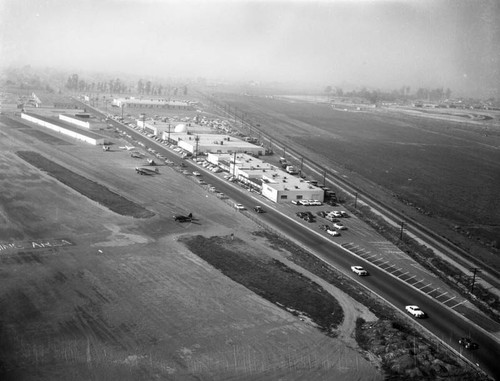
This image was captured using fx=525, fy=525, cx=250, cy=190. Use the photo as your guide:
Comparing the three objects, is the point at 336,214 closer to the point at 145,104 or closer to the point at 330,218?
the point at 330,218

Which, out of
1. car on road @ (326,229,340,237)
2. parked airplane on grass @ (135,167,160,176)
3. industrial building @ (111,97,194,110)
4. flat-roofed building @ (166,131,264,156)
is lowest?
car on road @ (326,229,340,237)

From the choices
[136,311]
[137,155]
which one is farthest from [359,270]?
[137,155]

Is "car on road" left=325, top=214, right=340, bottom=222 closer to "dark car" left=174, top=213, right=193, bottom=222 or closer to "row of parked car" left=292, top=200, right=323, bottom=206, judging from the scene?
"row of parked car" left=292, top=200, right=323, bottom=206

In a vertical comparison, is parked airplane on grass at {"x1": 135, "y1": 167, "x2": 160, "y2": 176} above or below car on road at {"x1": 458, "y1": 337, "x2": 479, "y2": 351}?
above

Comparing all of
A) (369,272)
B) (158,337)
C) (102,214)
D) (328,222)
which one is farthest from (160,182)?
(158,337)

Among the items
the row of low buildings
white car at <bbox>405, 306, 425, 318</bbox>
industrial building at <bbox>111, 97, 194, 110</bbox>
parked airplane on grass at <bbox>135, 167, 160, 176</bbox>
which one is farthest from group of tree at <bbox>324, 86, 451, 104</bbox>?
white car at <bbox>405, 306, 425, 318</bbox>

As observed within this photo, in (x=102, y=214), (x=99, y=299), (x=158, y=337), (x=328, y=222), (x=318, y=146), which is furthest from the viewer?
(x=318, y=146)

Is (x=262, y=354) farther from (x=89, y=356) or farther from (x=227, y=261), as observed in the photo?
(x=227, y=261)
